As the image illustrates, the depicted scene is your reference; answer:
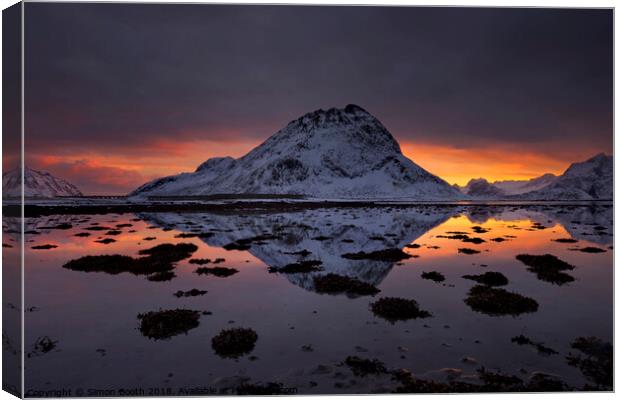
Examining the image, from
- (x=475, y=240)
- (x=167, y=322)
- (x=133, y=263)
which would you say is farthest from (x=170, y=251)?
(x=475, y=240)

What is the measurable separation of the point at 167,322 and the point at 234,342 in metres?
3.72

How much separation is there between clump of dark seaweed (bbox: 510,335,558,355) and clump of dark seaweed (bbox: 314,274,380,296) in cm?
719

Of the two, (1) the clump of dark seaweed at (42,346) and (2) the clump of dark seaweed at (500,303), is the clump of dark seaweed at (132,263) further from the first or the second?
(2) the clump of dark seaweed at (500,303)

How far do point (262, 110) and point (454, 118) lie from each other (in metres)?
14.9

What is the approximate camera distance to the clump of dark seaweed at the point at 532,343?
1228cm

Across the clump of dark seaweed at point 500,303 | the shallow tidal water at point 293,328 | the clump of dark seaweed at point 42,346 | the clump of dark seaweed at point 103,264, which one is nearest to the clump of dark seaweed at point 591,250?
the shallow tidal water at point 293,328

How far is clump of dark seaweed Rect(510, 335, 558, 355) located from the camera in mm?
12281

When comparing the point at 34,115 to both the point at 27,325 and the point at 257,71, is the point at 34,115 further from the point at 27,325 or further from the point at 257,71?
the point at 257,71

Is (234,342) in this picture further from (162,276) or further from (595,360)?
(595,360)

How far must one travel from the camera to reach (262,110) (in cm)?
2825

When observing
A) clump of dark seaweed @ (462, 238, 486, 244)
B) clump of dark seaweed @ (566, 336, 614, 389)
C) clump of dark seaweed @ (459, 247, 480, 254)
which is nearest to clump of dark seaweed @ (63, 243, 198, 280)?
clump of dark seaweed @ (566, 336, 614, 389)

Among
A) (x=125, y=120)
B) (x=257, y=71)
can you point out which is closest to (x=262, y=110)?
(x=257, y=71)

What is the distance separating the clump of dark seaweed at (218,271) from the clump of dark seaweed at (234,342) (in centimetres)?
996

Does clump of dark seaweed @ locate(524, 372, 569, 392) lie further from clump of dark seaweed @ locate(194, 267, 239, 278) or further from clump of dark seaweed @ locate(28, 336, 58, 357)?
clump of dark seaweed @ locate(194, 267, 239, 278)
